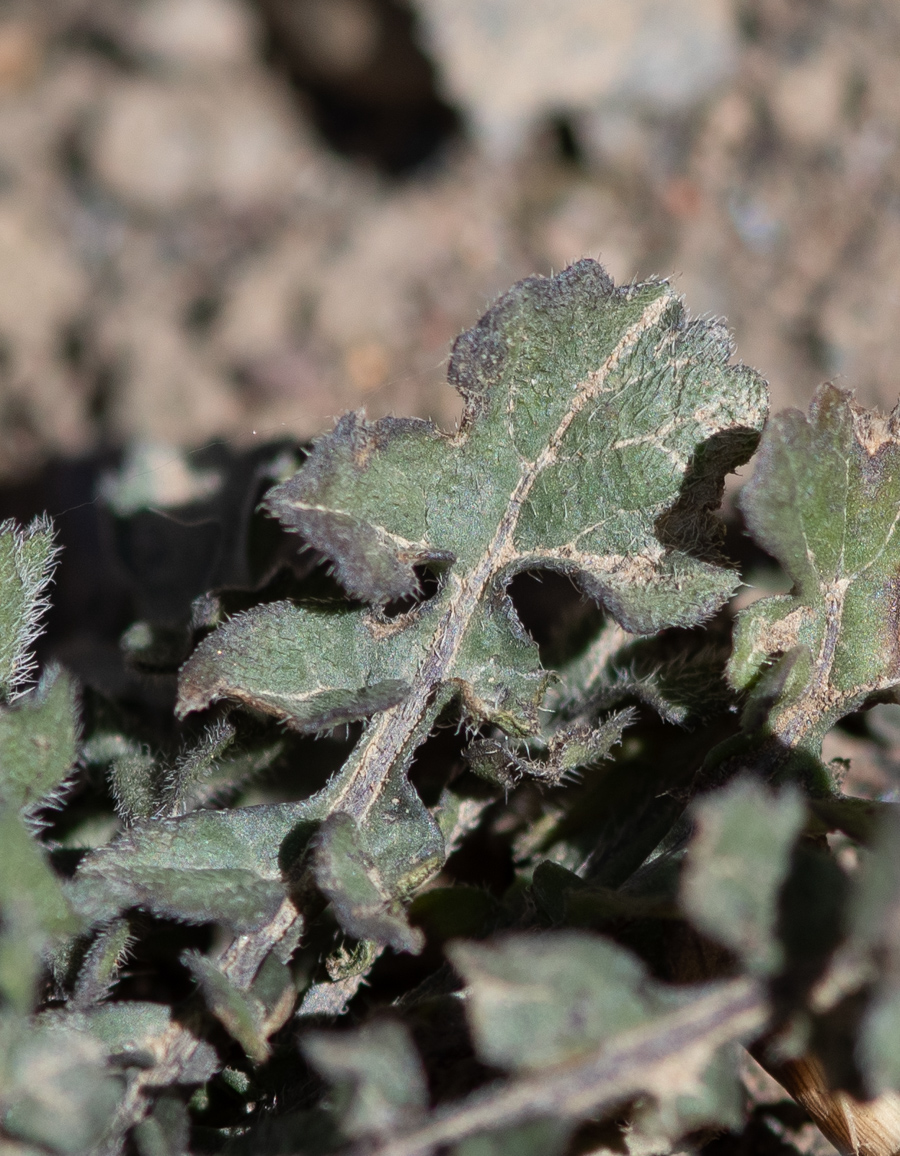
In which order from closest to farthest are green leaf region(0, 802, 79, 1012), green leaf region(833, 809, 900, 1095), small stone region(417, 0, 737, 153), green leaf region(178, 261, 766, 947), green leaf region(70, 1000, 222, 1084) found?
green leaf region(833, 809, 900, 1095), green leaf region(0, 802, 79, 1012), green leaf region(70, 1000, 222, 1084), green leaf region(178, 261, 766, 947), small stone region(417, 0, 737, 153)

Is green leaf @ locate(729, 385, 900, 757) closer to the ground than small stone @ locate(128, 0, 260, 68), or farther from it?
closer to the ground

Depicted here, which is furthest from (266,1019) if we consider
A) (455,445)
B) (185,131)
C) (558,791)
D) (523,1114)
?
(185,131)

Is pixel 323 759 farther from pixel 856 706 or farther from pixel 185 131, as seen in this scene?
pixel 185 131

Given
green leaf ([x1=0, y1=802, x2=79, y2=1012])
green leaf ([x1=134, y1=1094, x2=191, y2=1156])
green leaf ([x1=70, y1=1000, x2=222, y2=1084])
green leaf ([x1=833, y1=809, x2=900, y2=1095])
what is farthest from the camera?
green leaf ([x1=70, y1=1000, x2=222, y2=1084])

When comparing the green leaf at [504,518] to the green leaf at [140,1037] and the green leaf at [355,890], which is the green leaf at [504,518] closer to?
the green leaf at [355,890]

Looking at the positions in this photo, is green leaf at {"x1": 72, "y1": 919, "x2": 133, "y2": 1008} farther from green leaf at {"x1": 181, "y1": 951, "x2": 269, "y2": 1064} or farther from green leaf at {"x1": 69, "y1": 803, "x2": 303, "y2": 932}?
green leaf at {"x1": 181, "y1": 951, "x2": 269, "y2": 1064}

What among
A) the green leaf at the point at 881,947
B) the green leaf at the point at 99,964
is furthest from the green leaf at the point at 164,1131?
the green leaf at the point at 881,947

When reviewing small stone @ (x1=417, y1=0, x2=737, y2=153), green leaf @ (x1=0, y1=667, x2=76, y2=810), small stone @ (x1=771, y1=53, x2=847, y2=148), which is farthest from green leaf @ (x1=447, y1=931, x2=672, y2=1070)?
small stone @ (x1=417, y1=0, x2=737, y2=153)
